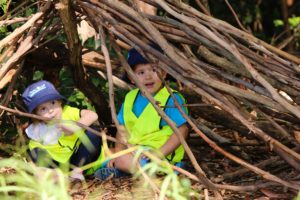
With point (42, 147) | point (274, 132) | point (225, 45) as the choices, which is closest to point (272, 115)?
point (274, 132)

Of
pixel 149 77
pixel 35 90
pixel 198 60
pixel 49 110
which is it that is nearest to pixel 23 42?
pixel 35 90

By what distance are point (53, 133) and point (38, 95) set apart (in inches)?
10.2

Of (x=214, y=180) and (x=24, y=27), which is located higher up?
(x=24, y=27)

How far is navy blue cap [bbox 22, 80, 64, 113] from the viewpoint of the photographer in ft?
13.0

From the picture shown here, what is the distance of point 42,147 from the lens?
4.13 meters

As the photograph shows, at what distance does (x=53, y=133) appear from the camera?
13.4ft

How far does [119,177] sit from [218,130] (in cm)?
120

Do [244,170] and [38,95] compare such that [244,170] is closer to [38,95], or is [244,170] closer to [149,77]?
[149,77]

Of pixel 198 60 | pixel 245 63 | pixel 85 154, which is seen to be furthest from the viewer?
pixel 85 154

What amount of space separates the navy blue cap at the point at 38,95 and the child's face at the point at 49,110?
58 mm

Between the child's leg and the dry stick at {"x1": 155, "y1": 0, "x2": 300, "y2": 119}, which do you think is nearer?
the dry stick at {"x1": 155, "y1": 0, "x2": 300, "y2": 119}

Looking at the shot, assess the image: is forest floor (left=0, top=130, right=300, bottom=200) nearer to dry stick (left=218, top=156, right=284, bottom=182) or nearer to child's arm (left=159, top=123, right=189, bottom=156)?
dry stick (left=218, top=156, right=284, bottom=182)

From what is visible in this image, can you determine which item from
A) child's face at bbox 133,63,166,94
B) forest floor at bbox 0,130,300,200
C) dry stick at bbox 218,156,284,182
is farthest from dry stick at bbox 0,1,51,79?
dry stick at bbox 218,156,284,182

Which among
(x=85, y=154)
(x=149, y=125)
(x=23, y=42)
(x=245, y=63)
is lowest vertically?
(x=85, y=154)
